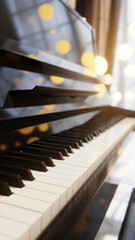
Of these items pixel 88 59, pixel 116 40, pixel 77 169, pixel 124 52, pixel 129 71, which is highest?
pixel 116 40

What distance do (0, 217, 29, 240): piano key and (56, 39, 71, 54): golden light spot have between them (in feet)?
3.53

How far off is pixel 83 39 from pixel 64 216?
1.44 meters

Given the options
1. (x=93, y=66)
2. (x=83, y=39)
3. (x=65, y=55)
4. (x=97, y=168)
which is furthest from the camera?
(x=93, y=66)

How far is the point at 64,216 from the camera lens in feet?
1.97

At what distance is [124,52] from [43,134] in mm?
3425

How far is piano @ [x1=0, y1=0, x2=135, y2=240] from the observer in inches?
20.7

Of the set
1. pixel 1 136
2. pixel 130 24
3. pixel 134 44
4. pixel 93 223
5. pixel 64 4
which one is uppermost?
pixel 130 24

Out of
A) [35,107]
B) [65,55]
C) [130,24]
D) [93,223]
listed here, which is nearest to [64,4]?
[65,55]

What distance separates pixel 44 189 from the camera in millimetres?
591

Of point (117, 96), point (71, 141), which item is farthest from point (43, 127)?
point (117, 96)

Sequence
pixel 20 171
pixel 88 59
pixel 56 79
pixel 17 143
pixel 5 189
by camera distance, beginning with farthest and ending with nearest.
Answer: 1. pixel 88 59
2. pixel 56 79
3. pixel 17 143
4. pixel 20 171
5. pixel 5 189

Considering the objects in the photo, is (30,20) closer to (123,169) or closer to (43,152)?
(43,152)

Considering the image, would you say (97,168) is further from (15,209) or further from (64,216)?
(15,209)

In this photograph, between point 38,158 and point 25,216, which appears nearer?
point 25,216
